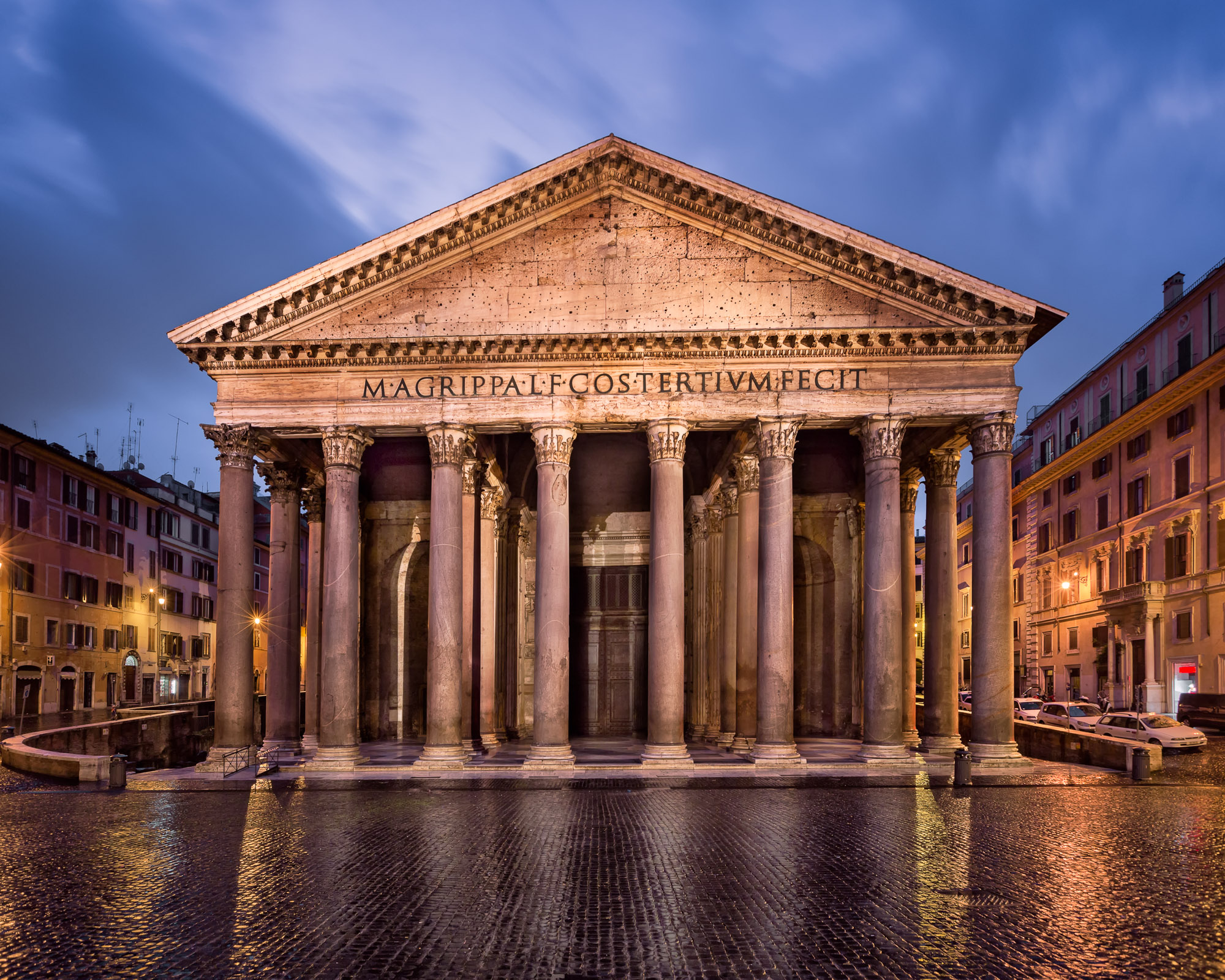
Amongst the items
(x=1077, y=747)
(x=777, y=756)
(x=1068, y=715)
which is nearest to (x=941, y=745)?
(x=1077, y=747)

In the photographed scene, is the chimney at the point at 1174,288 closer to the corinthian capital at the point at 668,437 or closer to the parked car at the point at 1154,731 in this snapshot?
the parked car at the point at 1154,731

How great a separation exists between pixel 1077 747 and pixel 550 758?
12.0 metres

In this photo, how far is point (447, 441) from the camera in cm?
2189

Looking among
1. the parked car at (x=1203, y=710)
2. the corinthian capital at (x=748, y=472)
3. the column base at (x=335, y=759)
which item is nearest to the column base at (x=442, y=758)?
the column base at (x=335, y=759)

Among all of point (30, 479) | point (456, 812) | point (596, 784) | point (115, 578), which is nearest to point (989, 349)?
point (596, 784)

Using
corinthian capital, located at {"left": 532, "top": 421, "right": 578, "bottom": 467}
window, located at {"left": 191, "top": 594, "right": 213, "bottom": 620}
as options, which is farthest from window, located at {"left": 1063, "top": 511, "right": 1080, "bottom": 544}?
window, located at {"left": 191, "top": 594, "right": 213, "bottom": 620}

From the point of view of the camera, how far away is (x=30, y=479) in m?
47.3

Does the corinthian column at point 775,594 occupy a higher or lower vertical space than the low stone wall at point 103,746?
higher

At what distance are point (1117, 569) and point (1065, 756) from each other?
88.5 feet

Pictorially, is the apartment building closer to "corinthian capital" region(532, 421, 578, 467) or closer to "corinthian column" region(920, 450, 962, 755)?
"corinthian column" region(920, 450, 962, 755)

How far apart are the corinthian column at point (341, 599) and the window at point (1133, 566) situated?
36362 millimetres

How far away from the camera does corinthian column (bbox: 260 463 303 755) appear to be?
1000 inches

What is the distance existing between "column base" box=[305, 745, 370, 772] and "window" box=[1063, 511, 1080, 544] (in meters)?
42.4

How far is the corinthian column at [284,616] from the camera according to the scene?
2541 centimetres
